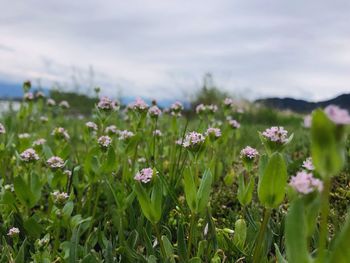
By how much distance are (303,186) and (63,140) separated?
2.20 metres

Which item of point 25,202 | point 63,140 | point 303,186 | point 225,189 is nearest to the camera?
point 303,186

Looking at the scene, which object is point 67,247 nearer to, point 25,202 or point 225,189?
point 25,202

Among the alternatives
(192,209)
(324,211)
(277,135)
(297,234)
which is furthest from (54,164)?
(324,211)

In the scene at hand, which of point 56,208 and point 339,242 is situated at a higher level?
point 339,242

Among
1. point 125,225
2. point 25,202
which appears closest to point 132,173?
point 125,225

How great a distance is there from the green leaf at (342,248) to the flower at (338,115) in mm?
210

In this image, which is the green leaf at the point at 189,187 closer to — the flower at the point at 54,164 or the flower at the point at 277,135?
the flower at the point at 277,135

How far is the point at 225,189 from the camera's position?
2.62m

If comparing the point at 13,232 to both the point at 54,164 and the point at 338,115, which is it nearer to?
the point at 54,164

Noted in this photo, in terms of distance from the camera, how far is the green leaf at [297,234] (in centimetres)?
102

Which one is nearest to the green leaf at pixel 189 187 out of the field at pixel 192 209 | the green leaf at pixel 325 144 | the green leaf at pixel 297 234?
the field at pixel 192 209

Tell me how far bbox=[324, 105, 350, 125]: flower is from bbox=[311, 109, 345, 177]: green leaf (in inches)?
0.6

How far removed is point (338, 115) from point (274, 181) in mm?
461

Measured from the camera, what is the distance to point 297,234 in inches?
40.4
